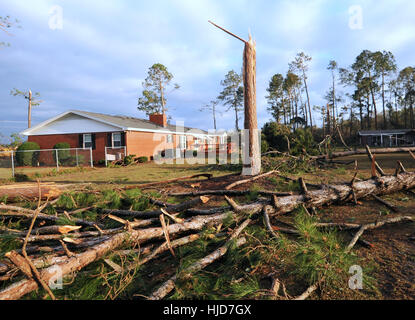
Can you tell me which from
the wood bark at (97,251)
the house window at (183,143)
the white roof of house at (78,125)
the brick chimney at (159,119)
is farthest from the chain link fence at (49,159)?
the wood bark at (97,251)

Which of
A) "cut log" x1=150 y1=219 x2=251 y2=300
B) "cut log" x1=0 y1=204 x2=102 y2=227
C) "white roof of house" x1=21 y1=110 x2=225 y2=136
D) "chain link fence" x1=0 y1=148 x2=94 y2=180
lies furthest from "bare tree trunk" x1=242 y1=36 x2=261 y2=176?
"chain link fence" x1=0 y1=148 x2=94 y2=180

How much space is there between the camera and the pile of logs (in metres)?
2.02

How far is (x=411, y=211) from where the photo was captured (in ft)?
14.6

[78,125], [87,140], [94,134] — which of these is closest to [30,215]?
[94,134]

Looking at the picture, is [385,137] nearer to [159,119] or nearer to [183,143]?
[183,143]

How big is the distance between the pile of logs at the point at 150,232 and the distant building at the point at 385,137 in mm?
37422

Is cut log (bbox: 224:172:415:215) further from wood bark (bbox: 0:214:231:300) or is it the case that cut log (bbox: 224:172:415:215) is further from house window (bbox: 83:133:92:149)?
house window (bbox: 83:133:92:149)

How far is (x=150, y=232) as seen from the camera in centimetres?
294

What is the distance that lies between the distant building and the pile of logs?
3742cm

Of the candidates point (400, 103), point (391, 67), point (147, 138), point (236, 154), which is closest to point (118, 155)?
point (147, 138)

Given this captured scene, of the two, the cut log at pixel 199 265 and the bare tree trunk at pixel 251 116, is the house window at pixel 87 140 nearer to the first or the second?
the bare tree trunk at pixel 251 116

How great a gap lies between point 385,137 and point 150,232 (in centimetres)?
4421

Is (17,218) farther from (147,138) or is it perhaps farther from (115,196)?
(147,138)
